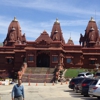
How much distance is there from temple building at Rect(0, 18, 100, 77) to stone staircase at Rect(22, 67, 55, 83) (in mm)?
1891

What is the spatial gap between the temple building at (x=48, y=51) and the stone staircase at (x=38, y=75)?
1.89 meters

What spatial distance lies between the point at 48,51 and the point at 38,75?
24.0 feet

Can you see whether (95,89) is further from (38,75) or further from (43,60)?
(43,60)

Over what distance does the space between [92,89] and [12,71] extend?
4308 cm

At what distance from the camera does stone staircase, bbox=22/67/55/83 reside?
1879 inches

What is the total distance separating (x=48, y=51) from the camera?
55.4m

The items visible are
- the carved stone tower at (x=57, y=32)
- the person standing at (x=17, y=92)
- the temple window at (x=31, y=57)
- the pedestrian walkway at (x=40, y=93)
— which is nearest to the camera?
the person standing at (x=17, y=92)

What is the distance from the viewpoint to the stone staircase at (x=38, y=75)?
157ft

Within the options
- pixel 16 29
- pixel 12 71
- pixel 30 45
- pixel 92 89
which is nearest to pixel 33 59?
pixel 30 45

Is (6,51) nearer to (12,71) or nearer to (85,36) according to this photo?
(12,71)

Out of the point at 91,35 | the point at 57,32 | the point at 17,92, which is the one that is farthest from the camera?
the point at 57,32

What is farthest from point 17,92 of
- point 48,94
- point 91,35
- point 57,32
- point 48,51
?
point 57,32

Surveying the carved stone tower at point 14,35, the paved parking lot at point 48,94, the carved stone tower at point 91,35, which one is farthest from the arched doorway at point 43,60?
the paved parking lot at point 48,94

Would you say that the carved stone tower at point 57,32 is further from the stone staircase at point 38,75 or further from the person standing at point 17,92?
the person standing at point 17,92
